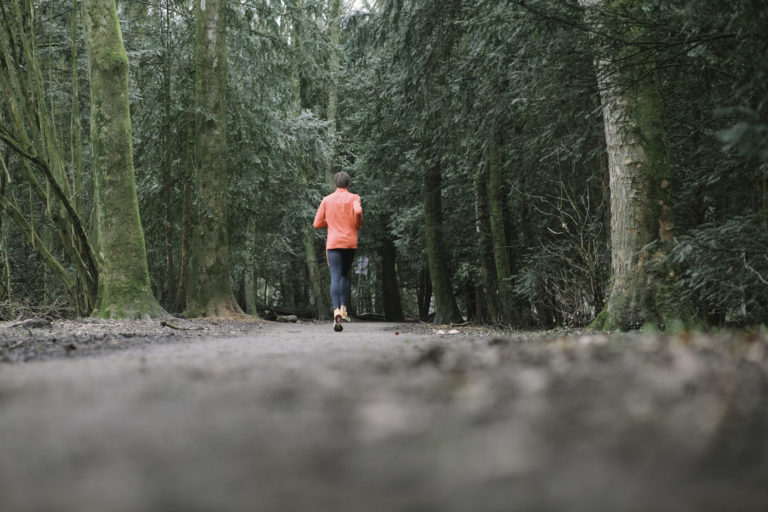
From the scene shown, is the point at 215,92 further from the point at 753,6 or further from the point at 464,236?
the point at 753,6

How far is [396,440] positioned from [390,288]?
2695 centimetres

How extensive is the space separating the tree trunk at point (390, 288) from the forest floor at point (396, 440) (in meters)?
24.7

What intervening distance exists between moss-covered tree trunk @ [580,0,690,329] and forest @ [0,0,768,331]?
0.02 meters

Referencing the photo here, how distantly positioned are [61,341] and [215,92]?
30.0 feet

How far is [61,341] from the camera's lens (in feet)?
18.8

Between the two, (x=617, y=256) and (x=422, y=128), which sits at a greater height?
(x=422, y=128)

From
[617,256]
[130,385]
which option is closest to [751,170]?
[617,256]

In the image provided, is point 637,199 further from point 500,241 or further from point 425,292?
point 425,292

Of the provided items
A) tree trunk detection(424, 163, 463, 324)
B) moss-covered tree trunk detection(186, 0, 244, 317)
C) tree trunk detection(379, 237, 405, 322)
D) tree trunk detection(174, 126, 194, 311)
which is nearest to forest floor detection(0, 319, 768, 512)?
moss-covered tree trunk detection(186, 0, 244, 317)

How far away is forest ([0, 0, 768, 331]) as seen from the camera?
20.9ft

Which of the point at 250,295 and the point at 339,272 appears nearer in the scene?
the point at 339,272

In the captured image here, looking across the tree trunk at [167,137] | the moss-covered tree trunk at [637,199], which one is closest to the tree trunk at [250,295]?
the tree trunk at [167,137]

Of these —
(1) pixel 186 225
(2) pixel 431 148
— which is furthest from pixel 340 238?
(1) pixel 186 225

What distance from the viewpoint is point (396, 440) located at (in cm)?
153
